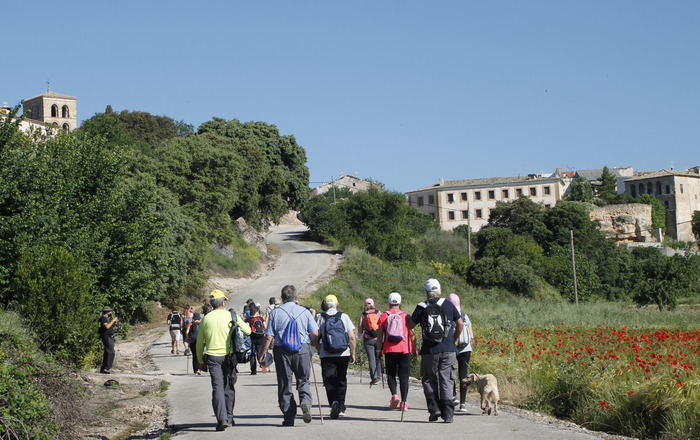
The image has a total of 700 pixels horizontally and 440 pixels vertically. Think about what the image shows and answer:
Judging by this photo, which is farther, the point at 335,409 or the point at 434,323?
the point at 335,409

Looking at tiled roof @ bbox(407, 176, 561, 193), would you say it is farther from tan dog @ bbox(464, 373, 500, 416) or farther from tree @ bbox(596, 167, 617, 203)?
tan dog @ bbox(464, 373, 500, 416)

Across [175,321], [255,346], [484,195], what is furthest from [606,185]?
[255,346]

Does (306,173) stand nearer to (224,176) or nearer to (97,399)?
(224,176)

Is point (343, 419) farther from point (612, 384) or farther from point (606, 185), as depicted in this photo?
point (606, 185)

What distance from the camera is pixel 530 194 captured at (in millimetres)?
117812

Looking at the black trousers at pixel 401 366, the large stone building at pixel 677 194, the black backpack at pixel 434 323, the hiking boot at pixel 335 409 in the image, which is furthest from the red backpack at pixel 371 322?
the large stone building at pixel 677 194

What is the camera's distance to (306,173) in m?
78.9

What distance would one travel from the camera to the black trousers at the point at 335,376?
10875mm

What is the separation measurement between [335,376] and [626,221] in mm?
106311

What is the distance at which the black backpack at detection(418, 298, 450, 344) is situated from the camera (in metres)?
10.3

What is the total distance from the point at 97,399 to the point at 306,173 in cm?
6527

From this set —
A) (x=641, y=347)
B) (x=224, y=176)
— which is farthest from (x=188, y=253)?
(x=641, y=347)

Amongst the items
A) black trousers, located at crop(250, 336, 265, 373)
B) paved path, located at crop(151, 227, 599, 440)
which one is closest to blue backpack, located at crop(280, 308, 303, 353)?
paved path, located at crop(151, 227, 599, 440)

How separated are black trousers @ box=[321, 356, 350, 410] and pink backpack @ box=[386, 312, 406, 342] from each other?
731mm
